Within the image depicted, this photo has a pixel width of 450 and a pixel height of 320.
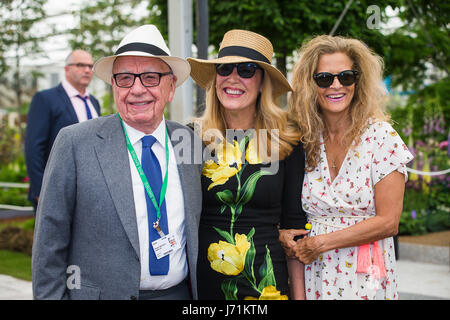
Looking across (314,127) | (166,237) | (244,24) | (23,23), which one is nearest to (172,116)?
(244,24)

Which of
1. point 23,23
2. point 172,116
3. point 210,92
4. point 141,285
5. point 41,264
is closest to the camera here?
point 41,264

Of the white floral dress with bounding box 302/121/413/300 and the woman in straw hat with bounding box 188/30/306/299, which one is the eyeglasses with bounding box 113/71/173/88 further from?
the white floral dress with bounding box 302/121/413/300

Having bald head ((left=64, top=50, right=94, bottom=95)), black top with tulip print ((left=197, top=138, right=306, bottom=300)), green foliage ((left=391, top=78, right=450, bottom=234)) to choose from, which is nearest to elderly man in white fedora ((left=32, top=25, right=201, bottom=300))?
black top with tulip print ((left=197, top=138, right=306, bottom=300))

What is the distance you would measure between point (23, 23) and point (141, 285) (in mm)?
10644

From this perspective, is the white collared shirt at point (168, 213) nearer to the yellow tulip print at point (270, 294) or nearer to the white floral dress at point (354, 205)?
the yellow tulip print at point (270, 294)

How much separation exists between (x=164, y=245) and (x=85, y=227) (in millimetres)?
326

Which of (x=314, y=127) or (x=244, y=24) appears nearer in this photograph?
(x=314, y=127)

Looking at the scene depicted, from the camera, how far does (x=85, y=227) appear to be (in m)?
1.87

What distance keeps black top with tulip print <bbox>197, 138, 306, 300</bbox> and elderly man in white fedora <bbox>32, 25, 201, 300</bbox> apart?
0.18 m

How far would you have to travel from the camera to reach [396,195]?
2.22m

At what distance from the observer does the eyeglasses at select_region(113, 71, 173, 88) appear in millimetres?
2053

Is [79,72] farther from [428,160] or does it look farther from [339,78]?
[428,160]

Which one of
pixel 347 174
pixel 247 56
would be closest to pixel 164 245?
pixel 347 174
